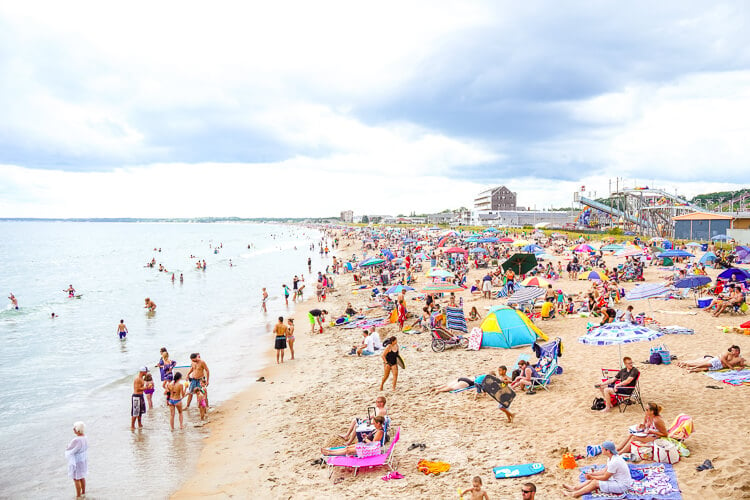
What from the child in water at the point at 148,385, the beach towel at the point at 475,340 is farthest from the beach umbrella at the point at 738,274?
the child in water at the point at 148,385

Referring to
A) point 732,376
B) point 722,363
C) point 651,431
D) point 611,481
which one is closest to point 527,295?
point 722,363

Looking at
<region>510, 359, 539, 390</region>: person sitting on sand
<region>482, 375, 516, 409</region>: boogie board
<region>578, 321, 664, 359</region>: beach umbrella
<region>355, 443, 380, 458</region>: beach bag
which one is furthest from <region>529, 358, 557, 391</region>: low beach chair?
<region>355, 443, 380, 458</region>: beach bag

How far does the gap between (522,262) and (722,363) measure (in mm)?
11476

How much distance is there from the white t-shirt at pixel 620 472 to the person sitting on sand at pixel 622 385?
8.29 ft

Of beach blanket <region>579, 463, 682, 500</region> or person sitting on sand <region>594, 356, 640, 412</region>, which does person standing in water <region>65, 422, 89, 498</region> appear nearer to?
beach blanket <region>579, 463, 682, 500</region>

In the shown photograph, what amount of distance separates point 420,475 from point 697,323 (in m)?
11.5

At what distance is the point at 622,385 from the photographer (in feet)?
24.6

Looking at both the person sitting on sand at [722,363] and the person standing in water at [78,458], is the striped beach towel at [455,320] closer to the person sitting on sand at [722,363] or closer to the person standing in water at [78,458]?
the person sitting on sand at [722,363]

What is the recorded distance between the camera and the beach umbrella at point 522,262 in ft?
65.8

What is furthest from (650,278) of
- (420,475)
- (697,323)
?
(420,475)

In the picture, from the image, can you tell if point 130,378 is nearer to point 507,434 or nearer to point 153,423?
point 153,423

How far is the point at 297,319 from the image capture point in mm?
21094

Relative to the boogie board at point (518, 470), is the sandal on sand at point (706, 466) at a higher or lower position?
higher

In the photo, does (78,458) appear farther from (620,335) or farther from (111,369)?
(620,335)
